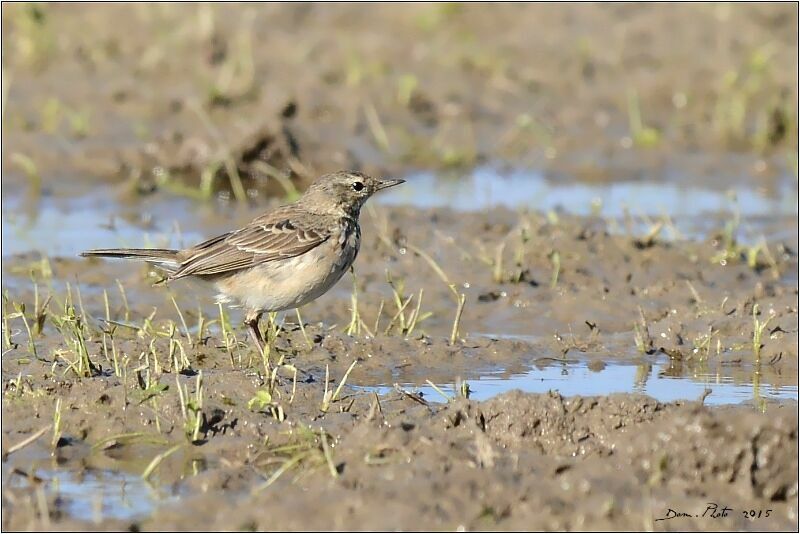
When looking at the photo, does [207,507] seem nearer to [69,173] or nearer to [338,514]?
[338,514]

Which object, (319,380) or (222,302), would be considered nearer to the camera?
(319,380)

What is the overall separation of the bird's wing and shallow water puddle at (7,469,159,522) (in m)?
2.30

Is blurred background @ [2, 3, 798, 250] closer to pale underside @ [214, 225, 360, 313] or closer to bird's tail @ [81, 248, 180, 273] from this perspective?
bird's tail @ [81, 248, 180, 273]

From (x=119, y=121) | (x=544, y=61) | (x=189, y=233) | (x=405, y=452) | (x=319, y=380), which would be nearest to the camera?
(x=405, y=452)

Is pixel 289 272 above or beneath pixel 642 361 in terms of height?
above

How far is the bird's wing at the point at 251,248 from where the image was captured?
8.80m

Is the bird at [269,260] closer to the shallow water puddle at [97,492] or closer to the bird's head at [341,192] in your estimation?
the bird's head at [341,192]

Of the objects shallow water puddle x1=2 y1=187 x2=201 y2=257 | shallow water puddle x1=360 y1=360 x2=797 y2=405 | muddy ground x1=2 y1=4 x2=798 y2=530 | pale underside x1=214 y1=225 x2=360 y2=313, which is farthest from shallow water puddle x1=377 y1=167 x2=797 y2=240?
pale underside x1=214 y1=225 x2=360 y2=313

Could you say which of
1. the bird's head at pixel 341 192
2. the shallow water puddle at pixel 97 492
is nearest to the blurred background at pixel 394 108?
the bird's head at pixel 341 192

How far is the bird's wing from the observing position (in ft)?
28.9

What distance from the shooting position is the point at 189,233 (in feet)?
40.5

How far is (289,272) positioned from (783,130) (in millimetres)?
8780

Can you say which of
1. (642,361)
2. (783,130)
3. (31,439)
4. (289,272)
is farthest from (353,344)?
(783,130)

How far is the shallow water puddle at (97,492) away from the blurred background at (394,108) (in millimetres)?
5305
